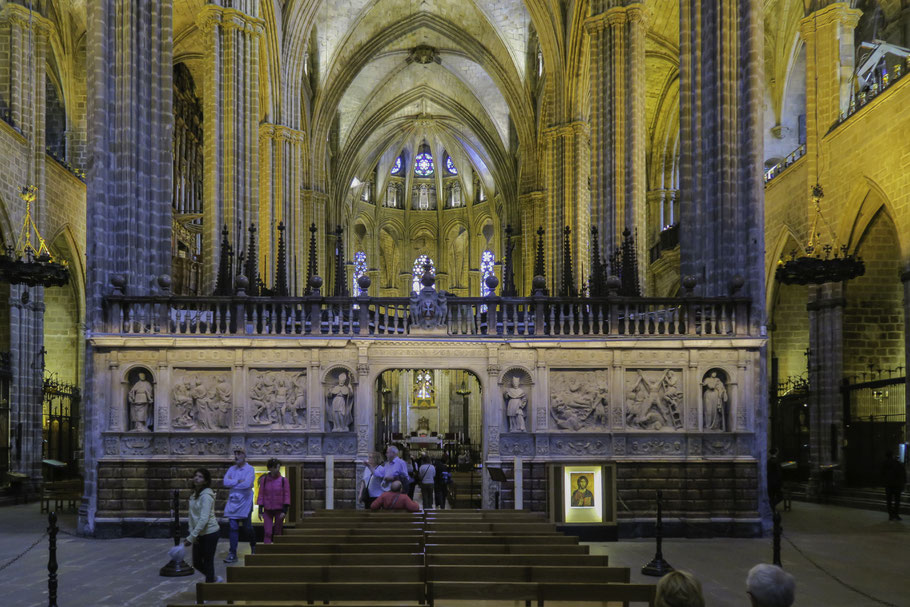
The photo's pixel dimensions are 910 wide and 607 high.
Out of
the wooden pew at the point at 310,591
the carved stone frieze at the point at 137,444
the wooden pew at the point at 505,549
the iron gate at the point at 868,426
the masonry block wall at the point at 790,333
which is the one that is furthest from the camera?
the masonry block wall at the point at 790,333

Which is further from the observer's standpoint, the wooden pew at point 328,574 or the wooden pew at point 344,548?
the wooden pew at point 344,548

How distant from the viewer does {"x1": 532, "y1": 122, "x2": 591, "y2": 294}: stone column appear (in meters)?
33.1

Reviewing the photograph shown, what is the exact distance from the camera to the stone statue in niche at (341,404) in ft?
48.2

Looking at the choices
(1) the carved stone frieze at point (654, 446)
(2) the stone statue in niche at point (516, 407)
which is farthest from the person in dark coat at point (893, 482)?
(2) the stone statue in niche at point (516, 407)

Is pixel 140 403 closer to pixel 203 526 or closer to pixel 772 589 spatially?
pixel 203 526

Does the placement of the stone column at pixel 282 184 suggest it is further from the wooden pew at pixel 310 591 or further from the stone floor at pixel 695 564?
the wooden pew at pixel 310 591

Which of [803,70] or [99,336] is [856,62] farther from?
[99,336]

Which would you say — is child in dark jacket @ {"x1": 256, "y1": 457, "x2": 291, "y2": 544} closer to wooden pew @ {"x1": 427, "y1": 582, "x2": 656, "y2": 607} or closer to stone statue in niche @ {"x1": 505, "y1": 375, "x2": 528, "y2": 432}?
stone statue in niche @ {"x1": 505, "y1": 375, "x2": 528, "y2": 432}

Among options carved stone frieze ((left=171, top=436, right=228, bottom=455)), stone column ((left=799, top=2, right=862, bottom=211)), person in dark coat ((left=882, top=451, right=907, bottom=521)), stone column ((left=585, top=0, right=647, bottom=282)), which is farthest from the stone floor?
stone column ((left=799, top=2, right=862, bottom=211))

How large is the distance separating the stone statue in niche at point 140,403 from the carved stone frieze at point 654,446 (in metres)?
7.73

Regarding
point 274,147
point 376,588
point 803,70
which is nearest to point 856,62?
point 803,70

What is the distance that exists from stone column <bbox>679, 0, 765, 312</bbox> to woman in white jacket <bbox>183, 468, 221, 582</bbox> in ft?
31.8

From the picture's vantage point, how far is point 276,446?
14.7m

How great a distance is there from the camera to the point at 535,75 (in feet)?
142
